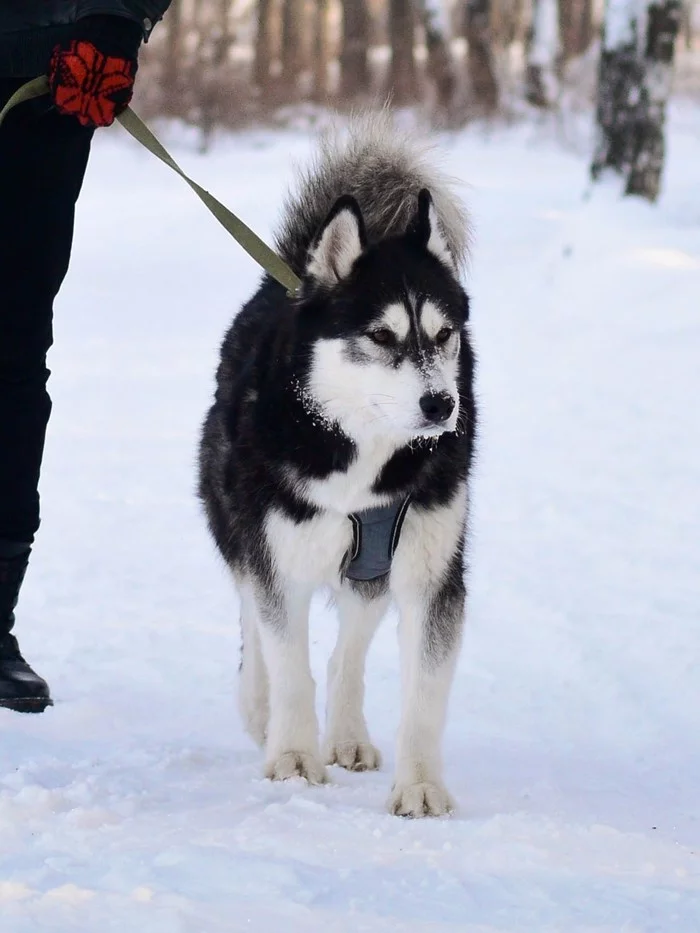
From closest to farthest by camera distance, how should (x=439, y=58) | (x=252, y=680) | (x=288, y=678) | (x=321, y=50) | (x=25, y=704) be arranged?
(x=288, y=678) → (x=25, y=704) → (x=252, y=680) → (x=439, y=58) → (x=321, y=50)

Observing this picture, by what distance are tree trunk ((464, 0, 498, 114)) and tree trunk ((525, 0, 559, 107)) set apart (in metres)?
0.52

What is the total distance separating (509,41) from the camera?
736 inches

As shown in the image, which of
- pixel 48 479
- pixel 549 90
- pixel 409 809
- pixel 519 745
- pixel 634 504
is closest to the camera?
pixel 409 809

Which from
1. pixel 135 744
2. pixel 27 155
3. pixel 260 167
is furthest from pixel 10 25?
pixel 260 167

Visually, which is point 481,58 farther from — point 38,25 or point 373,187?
point 38,25

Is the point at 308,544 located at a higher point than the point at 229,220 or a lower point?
lower

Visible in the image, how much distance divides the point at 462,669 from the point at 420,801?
1221 mm

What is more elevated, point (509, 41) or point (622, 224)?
point (509, 41)

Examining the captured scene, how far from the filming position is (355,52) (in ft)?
60.0

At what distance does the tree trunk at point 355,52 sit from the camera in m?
18.0

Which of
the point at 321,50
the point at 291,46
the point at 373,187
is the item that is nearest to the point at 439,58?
the point at 321,50

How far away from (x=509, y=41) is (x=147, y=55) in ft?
15.7

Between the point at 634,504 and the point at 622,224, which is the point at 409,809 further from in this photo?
the point at 622,224

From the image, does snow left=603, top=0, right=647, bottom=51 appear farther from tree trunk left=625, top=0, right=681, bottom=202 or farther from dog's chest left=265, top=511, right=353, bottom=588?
dog's chest left=265, top=511, right=353, bottom=588
